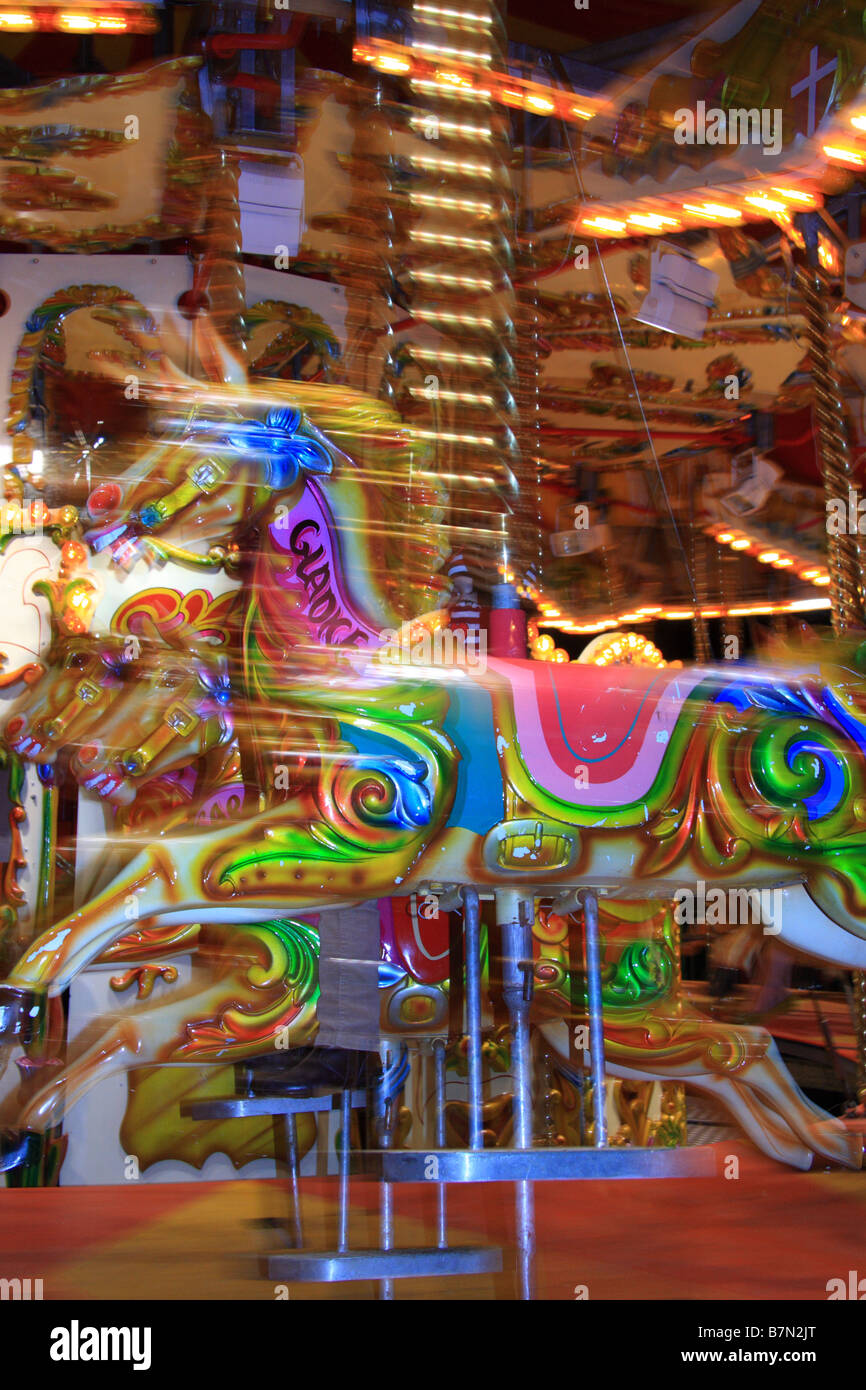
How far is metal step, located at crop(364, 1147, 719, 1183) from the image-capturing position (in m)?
1.53

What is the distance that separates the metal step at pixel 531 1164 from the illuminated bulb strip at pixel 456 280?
1740 mm

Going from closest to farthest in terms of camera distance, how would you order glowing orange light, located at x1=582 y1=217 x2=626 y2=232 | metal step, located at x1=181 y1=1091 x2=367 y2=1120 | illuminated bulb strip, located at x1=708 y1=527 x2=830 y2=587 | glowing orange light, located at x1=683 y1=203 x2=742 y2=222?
metal step, located at x1=181 y1=1091 x2=367 y2=1120 < glowing orange light, located at x1=683 y1=203 x2=742 y2=222 < glowing orange light, located at x1=582 y1=217 x2=626 y2=232 < illuminated bulb strip, located at x1=708 y1=527 x2=830 y2=587

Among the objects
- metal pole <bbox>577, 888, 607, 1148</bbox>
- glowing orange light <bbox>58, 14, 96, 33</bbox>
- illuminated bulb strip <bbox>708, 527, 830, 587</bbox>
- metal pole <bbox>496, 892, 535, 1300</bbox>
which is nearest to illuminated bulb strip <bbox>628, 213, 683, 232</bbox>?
illuminated bulb strip <bbox>708, 527, 830, 587</bbox>

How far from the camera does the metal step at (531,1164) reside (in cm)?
153

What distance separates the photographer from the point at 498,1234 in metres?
2.41

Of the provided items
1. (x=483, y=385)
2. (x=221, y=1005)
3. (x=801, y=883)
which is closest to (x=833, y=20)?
(x=483, y=385)

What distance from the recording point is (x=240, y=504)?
77.9 inches

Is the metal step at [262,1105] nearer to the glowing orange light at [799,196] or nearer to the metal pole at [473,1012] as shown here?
the metal pole at [473,1012]

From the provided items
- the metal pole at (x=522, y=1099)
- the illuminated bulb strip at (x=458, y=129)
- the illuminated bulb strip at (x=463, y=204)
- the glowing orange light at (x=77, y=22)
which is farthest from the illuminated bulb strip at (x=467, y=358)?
the metal pole at (x=522, y=1099)

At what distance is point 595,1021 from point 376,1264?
0.50 m

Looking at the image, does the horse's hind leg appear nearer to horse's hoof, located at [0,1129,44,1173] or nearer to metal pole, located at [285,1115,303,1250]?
horse's hoof, located at [0,1129,44,1173]

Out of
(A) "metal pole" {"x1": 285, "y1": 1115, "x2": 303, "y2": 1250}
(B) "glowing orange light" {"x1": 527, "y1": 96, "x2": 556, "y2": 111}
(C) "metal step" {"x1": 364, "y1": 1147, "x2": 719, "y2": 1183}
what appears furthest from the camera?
(B) "glowing orange light" {"x1": 527, "y1": 96, "x2": 556, "y2": 111}

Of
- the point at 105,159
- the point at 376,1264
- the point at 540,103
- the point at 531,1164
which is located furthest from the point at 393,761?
the point at 105,159

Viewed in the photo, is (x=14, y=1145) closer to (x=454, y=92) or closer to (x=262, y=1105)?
(x=262, y=1105)
